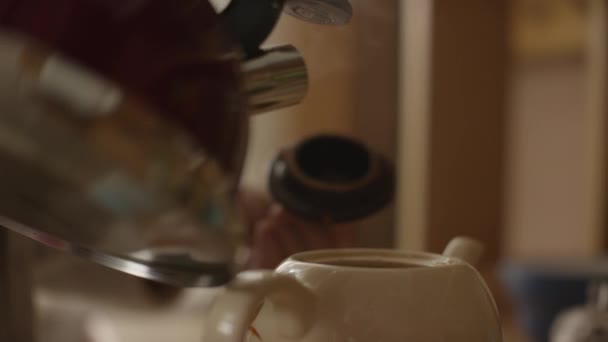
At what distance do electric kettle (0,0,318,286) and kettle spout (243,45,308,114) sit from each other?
5cm

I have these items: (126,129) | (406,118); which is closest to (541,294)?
(406,118)

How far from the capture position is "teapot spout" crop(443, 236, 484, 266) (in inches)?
11.3

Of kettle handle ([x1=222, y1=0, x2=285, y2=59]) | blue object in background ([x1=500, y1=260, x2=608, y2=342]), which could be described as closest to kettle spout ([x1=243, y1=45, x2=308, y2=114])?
kettle handle ([x1=222, y1=0, x2=285, y2=59])

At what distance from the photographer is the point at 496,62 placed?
0.61m

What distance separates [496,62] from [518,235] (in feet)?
11.1

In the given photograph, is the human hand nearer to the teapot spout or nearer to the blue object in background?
the teapot spout

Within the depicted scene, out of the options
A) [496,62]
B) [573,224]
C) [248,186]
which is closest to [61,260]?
[248,186]

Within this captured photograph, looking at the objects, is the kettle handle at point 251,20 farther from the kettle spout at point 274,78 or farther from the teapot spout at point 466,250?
the teapot spout at point 466,250

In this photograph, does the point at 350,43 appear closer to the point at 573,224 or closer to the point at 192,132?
the point at 192,132

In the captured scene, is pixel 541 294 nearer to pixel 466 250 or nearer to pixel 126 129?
pixel 466 250

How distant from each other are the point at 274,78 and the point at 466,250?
109 mm

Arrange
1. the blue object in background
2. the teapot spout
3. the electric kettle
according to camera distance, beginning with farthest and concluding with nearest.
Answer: the blue object in background → the teapot spout → the electric kettle

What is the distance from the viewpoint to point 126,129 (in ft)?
0.48

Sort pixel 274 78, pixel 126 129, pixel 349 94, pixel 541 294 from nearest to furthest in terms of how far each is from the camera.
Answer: pixel 126 129 → pixel 274 78 → pixel 349 94 → pixel 541 294
